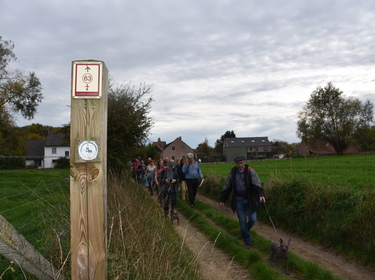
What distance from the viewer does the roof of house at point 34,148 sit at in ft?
245

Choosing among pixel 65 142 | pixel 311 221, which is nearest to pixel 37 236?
pixel 311 221

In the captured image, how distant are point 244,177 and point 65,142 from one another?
1240cm

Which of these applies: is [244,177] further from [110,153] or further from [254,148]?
[254,148]

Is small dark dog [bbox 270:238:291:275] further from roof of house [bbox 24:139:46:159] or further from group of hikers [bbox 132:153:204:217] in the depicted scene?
roof of house [bbox 24:139:46:159]

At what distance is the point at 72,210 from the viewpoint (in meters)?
2.69

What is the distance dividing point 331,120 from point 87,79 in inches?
2444

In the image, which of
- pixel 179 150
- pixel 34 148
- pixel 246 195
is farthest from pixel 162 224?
pixel 179 150

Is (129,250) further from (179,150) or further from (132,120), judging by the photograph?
(179,150)

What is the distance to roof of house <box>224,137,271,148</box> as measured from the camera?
3752 inches

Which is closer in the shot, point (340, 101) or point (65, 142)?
point (65, 142)

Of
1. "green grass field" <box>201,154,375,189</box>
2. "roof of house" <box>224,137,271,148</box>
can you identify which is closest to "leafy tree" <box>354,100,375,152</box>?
"roof of house" <box>224,137,271,148</box>

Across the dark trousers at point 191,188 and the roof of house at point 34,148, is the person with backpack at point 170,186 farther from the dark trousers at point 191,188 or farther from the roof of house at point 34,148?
the roof of house at point 34,148

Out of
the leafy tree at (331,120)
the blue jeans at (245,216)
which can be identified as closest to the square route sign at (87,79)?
the blue jeans at (245,216)

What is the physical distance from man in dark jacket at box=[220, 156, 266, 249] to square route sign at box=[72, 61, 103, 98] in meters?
5.34
